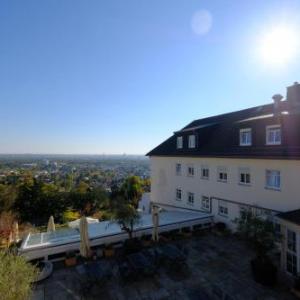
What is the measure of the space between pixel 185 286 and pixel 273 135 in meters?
11.8

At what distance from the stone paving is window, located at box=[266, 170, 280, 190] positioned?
5.46 m

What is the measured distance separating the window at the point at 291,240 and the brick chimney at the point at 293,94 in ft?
38.3

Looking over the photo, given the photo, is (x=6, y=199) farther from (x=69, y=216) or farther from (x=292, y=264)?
(x=292, y=264)

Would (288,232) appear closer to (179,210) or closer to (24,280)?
(24,280)

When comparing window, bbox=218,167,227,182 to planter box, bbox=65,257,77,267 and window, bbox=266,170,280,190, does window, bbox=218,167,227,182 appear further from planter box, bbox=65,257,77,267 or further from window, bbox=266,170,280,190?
planter box, bbox=65,257,77,267

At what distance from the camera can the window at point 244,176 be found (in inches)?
684

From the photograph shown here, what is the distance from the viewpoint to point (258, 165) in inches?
648

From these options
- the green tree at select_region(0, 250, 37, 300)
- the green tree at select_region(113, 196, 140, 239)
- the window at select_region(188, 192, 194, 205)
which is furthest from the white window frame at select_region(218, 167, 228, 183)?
the green tree at select_region(0, 250, 37, 300)

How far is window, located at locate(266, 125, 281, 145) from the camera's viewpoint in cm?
1585

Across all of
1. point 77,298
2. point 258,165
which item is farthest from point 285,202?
point 77,298

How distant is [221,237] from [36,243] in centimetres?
1275

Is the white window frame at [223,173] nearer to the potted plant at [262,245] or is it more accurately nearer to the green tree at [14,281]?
the potted plant at [262,245]

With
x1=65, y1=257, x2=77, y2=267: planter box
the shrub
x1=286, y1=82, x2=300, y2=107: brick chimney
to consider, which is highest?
x1=286, y1=82, x2=300, y2=107: brick chimney

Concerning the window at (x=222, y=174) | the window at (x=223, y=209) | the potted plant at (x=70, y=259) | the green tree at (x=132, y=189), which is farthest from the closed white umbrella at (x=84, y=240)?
the green tree at (x=132, y=189)
